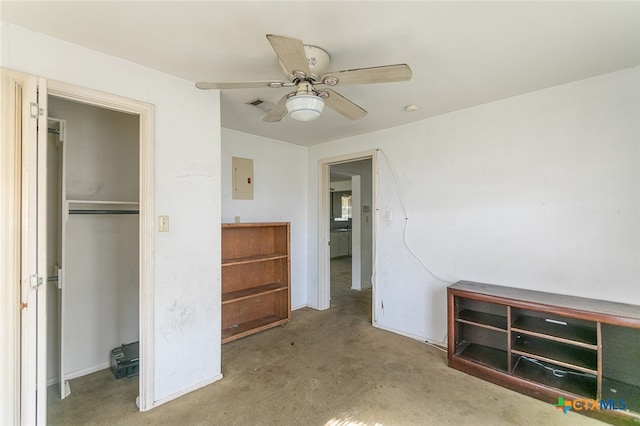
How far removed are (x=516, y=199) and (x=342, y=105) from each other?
1.75 m

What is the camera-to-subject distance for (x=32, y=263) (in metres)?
1.52

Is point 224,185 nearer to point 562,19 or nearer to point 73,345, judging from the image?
point 73,345

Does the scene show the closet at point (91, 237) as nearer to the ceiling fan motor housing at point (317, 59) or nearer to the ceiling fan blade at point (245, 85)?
the ceiling fan blade at point (245, 85)

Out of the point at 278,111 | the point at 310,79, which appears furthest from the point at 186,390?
the point at 310,79

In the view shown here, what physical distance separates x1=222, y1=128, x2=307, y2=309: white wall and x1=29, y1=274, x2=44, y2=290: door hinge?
76.2 inches

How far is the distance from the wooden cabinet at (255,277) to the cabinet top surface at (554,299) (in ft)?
6.56

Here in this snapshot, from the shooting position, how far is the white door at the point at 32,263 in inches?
58.7

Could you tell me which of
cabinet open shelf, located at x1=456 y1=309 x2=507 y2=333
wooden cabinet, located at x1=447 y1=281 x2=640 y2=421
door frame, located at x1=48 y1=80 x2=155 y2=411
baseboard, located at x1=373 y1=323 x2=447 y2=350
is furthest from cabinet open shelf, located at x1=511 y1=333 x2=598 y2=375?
door frame, located at x1=48 y1=80 x2=155 y2=411

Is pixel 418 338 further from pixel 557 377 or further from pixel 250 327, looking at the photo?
pixel 250 327

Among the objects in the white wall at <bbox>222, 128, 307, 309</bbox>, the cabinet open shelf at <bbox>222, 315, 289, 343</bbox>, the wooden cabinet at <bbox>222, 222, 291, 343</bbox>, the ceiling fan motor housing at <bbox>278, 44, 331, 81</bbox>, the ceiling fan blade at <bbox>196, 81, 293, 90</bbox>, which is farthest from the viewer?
the white wall at <bbox>222, 128, 307, 309</bbox>

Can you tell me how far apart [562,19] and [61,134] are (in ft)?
10.5

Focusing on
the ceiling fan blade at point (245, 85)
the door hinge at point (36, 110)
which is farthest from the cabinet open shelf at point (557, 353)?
the door hinge at point (36, 110)

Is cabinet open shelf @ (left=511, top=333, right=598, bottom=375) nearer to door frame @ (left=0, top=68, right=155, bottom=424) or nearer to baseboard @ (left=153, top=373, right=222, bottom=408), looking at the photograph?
baseboard @ (left=153, top=373, right=222, bottom=408)

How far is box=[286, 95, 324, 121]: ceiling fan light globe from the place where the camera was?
1.65 meters
